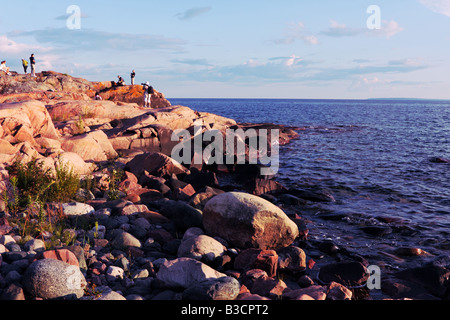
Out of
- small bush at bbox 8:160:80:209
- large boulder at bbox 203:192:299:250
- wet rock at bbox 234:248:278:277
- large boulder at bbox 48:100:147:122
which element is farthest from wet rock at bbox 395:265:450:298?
large boulder at bbox 48:100:147:122

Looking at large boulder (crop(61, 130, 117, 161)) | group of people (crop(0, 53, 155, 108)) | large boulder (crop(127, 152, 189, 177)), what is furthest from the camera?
group of people (crop(0, 53, 155, 108))

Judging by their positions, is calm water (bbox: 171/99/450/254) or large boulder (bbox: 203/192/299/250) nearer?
large boulder (bbox: 203/192/299/250)

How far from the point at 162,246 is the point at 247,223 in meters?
1.96

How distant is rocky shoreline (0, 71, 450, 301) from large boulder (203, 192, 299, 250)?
0.08ft

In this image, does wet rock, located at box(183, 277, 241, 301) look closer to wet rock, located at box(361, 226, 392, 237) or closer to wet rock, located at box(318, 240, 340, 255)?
wet rock, located at box(318, 240, 340, 255)

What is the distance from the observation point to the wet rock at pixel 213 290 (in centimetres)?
504

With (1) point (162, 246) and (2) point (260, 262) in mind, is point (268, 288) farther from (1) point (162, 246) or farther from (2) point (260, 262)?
(1) point (162, 246)

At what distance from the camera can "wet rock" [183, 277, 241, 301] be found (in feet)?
16.5

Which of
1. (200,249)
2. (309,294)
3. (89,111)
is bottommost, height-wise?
(309,294)

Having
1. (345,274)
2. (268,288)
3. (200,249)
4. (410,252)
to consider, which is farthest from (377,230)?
(200,249)

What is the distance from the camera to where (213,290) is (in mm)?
5078

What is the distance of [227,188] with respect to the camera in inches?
549

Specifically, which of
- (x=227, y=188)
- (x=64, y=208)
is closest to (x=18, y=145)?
(x=64, y=208)
